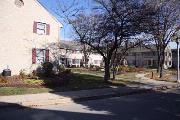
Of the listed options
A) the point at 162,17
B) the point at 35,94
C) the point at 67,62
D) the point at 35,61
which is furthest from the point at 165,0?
the point at 67,62

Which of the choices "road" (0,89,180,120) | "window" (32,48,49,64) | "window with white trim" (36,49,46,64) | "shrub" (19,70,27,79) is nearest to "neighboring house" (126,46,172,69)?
"window" (32,48,49,64)

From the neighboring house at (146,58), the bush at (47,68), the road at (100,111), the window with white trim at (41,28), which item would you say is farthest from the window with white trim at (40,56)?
the neighboring house at (146,58)

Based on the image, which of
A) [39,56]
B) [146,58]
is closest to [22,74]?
[39,56]

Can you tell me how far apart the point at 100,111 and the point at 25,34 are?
57.7 feet

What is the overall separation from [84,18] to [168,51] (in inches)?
2691

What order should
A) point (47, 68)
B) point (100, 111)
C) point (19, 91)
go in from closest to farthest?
1. point (100, 111)
2. point (19, 91)
3. point (47, 68)

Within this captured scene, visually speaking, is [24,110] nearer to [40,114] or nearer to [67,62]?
[40,114]

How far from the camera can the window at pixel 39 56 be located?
103 ft

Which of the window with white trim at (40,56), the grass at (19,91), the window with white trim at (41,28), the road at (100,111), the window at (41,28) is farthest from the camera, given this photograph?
the window with white trim at (40,56)

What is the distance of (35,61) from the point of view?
31641 mm

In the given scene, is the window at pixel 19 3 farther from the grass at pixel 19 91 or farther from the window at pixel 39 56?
the grass at pixel 19 91

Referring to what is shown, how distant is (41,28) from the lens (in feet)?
106

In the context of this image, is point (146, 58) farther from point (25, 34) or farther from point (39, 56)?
point (25, 34)

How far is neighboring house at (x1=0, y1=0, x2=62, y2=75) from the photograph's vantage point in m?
29.5
